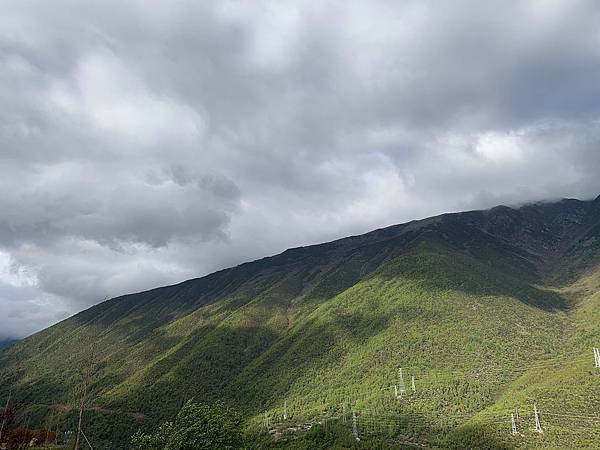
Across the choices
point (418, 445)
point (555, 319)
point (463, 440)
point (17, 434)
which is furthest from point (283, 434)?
point (555, 319)

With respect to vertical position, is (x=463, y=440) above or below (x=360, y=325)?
below

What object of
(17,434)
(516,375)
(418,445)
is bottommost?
(418,445)

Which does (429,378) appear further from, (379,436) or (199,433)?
(199,433)

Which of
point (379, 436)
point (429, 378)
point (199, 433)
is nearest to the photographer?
point (199, 433)

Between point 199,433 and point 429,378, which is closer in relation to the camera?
point 199,433

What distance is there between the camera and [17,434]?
56.5 meters

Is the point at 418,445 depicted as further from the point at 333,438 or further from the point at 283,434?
the point at 283,434

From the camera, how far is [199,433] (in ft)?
150

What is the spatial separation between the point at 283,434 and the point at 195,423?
8541 centimetres

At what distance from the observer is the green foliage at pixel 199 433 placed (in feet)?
147

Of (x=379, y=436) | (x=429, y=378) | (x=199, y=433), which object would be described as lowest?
(x=379, y=436)

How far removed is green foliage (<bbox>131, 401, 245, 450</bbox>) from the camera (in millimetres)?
44906

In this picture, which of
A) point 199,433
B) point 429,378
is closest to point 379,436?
point 429,378

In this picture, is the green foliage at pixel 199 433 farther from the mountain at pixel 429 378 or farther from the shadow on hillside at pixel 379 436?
the shadow on hillside at pixel 379 436
